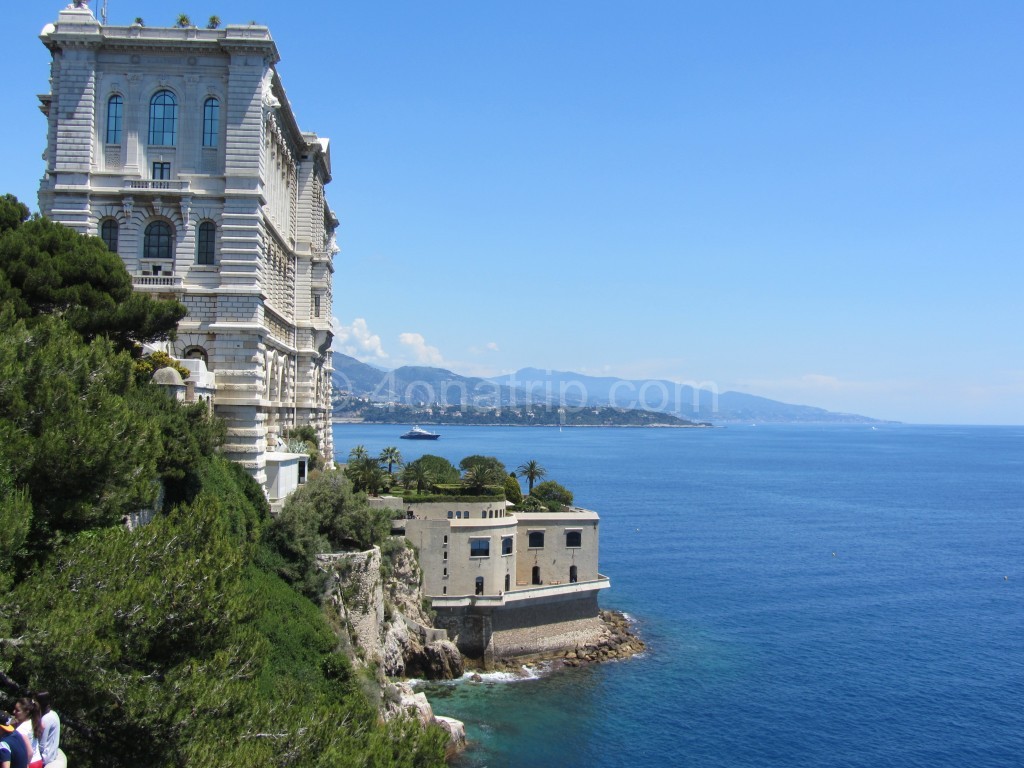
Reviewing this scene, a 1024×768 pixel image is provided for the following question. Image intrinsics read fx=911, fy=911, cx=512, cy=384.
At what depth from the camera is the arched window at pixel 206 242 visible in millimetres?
37594

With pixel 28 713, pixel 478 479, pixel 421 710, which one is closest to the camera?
pixel 28 713

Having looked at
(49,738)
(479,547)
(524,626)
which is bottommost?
(524,626)

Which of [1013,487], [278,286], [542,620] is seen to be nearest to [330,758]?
[278,286]

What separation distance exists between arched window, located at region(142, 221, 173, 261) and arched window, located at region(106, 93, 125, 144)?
3.85 meters

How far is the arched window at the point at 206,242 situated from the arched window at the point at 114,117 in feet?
16.8

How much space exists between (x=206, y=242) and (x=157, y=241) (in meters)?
2.16

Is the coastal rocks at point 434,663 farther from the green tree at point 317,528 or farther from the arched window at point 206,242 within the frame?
the arched window at point 206,242

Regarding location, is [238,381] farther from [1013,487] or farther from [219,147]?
[1013,487]

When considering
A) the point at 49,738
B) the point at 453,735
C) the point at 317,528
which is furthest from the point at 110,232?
the point at 49,738

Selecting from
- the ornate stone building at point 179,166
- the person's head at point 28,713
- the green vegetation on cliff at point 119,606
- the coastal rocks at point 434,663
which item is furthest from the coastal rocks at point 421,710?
the person's head at point 28,713

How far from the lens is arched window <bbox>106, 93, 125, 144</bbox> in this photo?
37.9 metres

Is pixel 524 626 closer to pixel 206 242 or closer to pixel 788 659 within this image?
pixel 788 659

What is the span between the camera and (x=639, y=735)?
44031mm

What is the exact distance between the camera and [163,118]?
38062mm
